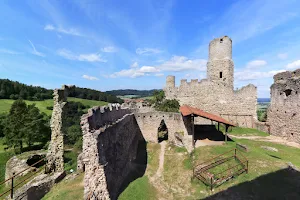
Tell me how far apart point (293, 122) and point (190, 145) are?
1193 centimetres

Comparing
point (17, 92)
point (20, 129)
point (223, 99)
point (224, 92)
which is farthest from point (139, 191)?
point (17, 92)

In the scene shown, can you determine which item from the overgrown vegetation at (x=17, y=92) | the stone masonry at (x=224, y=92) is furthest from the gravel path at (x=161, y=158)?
the overgrown vegetation at (x=17, y=92)

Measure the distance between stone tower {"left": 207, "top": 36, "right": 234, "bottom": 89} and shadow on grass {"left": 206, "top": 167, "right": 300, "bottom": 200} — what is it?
1689 cm

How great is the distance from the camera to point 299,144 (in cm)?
1664

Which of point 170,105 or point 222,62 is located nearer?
point 222,62

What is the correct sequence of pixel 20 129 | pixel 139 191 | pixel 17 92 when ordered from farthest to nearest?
1. pixel 17 92
2. pixel 20 129
3. pixel 139 191

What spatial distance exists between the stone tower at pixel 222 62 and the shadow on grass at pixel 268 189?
55.4 ft

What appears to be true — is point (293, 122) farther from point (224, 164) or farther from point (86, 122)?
point (86, 122)

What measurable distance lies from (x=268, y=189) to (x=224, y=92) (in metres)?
→ 18.0

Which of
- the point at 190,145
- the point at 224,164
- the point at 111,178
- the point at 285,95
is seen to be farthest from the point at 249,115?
the point at 111,178

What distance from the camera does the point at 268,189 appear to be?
325 inches

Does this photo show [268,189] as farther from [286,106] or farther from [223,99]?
[223,99]

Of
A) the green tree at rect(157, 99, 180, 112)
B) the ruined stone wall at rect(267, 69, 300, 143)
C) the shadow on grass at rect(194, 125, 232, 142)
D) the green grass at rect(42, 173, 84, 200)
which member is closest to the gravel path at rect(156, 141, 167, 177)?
the shadow on grass at rect(194, 125, 232, 142)

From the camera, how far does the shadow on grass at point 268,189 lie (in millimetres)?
7822
